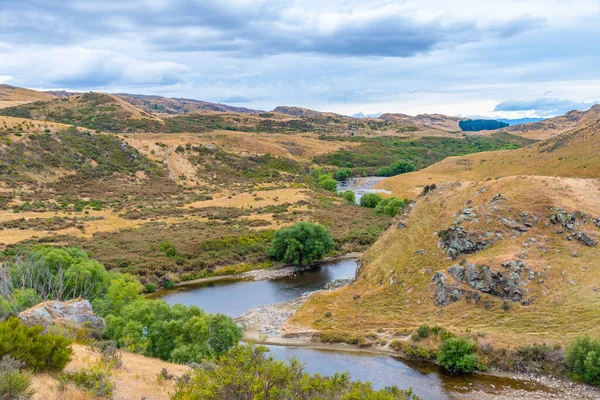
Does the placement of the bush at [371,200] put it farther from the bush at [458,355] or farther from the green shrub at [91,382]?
the green shrub at [91,382]

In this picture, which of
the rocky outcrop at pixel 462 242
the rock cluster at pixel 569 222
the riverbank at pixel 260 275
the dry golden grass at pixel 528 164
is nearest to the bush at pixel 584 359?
the rocky outcrop at pixel 462 242

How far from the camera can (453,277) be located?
144 ft

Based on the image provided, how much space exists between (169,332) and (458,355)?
2196 cm

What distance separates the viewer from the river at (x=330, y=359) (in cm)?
3438

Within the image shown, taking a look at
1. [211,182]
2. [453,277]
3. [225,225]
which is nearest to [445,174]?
[211,182]

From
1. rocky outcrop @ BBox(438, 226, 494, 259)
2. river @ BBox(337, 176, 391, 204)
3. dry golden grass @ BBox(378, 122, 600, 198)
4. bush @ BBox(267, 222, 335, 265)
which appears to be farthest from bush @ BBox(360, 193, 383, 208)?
rocky outcrop @ BBox(438, 226, 494, 259)

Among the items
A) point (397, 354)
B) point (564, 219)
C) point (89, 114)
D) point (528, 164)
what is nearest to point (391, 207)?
point (528, 164)

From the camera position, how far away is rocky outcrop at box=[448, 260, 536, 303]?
135 ft

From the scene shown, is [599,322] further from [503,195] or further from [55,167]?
[55,167]

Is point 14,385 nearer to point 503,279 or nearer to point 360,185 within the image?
point 503,279

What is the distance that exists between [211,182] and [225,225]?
42491 millimetres

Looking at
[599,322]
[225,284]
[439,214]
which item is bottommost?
[225,284]

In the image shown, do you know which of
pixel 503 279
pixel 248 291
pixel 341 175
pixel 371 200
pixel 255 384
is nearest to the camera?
pixel 255 384

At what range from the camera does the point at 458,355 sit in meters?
36.4
